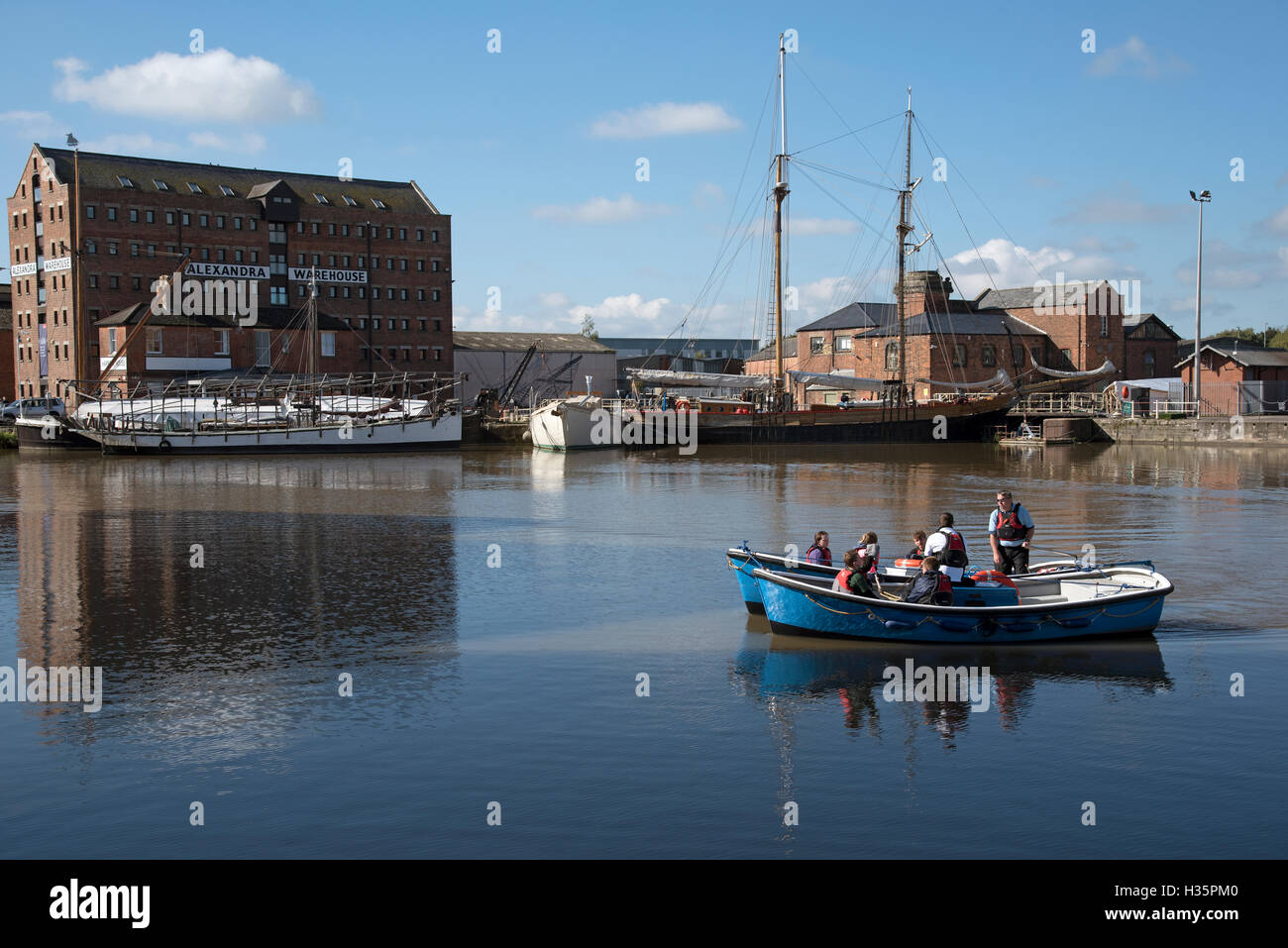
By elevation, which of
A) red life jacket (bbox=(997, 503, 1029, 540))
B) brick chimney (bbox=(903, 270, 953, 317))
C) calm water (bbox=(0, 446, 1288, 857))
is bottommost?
calm water (bbox=(0, 446, 1288, 857))

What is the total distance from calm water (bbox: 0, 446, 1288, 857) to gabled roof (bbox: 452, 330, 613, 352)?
7582 centimetres

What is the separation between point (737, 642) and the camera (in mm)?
18438

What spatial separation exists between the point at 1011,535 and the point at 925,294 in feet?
270

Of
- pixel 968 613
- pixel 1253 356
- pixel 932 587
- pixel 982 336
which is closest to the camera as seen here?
pixel 968 613

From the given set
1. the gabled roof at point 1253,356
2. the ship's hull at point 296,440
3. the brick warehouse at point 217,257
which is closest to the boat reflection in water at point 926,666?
the ship's hull at point 296,440

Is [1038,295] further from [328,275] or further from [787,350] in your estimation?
[328,275]

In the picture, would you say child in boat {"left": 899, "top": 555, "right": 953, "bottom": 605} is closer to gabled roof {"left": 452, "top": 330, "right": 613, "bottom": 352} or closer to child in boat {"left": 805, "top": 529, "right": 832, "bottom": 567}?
→ child in boat {"left": 805, "top": 529, "right": 832, "bottom": 567}

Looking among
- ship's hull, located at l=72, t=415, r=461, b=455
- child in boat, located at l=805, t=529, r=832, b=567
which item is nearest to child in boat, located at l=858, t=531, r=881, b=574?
child in boat, located at l=805, t=529, r=832, b=567

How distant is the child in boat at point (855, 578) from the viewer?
18062mm

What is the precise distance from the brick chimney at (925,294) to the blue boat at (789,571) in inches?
3199

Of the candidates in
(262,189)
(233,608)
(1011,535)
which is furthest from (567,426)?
(1011,535)

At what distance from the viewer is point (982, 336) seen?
319ft

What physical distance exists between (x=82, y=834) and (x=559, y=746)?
483 centimetres

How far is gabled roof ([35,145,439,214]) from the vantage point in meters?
85.4
